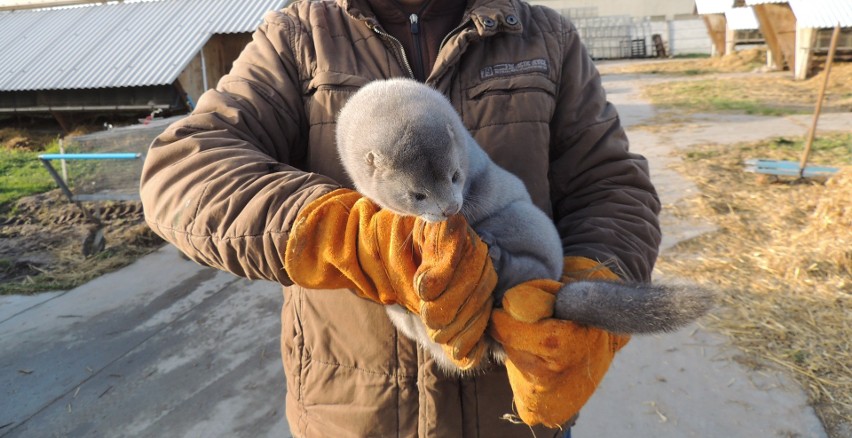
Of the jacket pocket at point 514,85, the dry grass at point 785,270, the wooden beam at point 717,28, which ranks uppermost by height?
the jacket pocket at point 514,85

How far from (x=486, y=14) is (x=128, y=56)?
12.6 meters

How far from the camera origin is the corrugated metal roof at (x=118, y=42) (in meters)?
11.7

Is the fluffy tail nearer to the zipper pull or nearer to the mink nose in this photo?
the mink nose

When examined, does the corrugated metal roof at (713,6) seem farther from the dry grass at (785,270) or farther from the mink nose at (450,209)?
the mink nose at (450,209)

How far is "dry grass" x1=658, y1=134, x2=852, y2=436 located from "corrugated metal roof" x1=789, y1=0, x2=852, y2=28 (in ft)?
25.0

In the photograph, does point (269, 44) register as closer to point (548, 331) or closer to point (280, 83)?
point (280, 83)

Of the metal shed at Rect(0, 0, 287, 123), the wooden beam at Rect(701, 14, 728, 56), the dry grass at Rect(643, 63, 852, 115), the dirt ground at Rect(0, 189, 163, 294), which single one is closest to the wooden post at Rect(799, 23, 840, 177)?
the dry grass at Rect(643, 63, 852, 115)

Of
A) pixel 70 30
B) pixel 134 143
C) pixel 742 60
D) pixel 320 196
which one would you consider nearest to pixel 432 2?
pixel 320 196

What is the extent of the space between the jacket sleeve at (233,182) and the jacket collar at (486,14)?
32 cm

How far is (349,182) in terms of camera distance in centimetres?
193

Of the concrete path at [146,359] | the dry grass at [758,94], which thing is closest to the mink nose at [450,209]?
the concrete path at [146,359]

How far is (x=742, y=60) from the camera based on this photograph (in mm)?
21344

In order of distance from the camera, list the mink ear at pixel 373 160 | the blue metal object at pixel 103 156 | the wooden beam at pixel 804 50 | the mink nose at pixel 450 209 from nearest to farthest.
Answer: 1. the mink nose at pixel 450 209
2. the mink ear at pixel 373 160
3. the blue metal object at pixel 103 156
4. the wooden beam at pixel 804 50

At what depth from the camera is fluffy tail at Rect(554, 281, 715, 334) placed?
1266 millimetres
